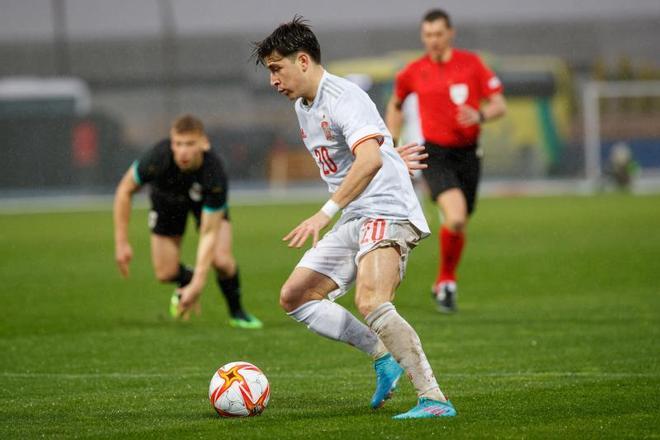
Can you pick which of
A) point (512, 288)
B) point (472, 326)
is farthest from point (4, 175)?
point (472, 326)

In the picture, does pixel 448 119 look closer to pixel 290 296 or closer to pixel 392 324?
pixel 290 296

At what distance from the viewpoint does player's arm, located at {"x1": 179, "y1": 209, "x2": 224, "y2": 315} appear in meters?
9.21

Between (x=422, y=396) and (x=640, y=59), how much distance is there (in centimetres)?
3762

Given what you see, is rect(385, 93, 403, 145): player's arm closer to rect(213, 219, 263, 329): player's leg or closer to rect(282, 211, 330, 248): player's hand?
rect(213, 219, 263, 329): player's leg

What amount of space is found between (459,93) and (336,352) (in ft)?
12.7

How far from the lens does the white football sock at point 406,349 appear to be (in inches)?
252

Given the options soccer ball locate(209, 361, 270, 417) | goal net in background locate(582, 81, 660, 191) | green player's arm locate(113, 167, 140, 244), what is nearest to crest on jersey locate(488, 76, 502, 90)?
green player's arm locate(113, 167, 140, 244)

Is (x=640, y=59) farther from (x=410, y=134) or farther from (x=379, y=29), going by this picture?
(x=410, y=134)

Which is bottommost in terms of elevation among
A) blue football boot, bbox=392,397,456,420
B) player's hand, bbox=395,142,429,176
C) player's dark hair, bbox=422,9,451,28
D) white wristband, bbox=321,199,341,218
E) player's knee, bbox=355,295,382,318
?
blue football boot, bbox=392,397,456,420

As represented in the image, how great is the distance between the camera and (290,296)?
22.8 ft

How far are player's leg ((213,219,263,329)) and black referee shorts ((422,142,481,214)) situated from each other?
2055 mm

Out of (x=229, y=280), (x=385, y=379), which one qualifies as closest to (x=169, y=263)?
(x=229, y=280)

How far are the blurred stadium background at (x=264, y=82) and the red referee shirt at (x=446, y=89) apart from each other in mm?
24819

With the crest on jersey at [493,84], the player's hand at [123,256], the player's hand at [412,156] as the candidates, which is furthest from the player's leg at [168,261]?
the player's hand at [412,156]
